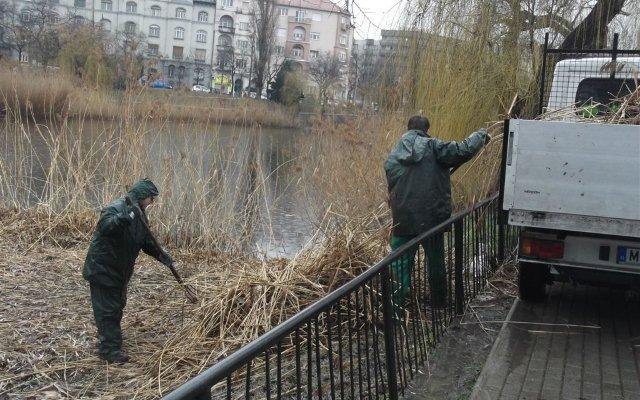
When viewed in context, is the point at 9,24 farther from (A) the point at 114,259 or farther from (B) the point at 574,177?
(B) the point at 574,177

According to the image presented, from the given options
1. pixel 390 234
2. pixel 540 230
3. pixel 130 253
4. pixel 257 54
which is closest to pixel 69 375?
pixel 130 253

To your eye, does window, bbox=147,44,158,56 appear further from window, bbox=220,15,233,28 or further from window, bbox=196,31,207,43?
window, bbox=220,15,233,28

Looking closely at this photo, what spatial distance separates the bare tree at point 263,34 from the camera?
29.5 metres

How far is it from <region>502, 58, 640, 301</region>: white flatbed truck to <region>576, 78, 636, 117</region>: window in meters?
1.57

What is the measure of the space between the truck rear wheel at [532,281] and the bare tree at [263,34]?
17.9 metres

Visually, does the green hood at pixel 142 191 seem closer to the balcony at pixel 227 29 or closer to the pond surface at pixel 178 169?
the pond surface at pixel 178 169

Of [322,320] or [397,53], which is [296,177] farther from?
[322,320]

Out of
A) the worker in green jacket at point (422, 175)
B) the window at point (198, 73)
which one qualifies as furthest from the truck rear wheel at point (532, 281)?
the window at point (198, 73)

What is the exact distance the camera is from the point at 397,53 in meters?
10.1

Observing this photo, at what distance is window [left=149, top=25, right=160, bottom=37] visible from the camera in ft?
237

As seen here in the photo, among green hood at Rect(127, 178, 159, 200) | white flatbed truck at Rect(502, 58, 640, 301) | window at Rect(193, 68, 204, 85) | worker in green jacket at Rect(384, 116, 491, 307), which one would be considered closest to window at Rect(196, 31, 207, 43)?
window at Rect(193, 68, 204, 85)

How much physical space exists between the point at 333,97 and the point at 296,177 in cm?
135

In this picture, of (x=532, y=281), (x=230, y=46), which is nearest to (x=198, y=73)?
(x=230, y=46)

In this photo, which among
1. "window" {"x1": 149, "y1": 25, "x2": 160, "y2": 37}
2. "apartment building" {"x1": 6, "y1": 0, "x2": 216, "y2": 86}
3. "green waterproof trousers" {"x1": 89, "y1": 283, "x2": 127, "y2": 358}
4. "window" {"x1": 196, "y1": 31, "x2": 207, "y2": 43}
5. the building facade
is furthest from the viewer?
"window" {"x1": 196, "y1": 31, "x2": 207, "y2": 43}
